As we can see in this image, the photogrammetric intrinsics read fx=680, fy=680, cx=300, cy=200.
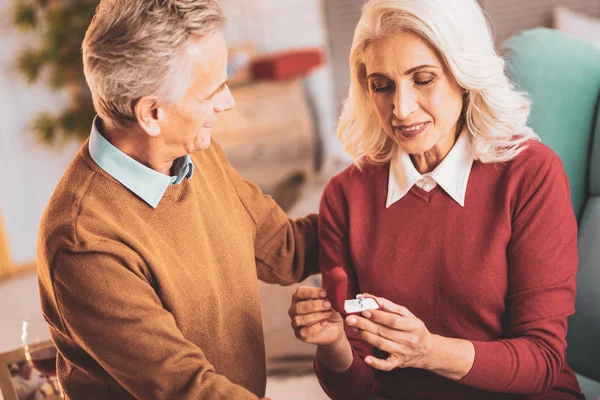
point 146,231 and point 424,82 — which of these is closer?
point 146,231

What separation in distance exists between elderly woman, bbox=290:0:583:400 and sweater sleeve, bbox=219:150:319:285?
11cm

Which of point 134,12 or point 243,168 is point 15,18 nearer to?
point 243,168

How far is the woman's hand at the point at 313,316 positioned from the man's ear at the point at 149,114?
0.38 m

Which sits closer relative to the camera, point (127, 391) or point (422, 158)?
point (127, 391)

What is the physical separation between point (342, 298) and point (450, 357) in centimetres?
24

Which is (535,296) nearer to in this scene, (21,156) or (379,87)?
(379,87)

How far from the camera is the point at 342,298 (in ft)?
3.63

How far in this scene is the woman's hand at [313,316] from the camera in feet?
3.91

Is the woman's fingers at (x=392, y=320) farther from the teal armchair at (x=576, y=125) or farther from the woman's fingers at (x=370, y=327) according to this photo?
the teal armchair at (x=576, y=125)

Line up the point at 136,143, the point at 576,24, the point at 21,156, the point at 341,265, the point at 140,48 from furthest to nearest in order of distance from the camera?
the point at 21,156 → the point at 576,24 → the point at 341,265 → the point at 136,143 → the point at 140,48

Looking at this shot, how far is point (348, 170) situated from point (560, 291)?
501 millimetres

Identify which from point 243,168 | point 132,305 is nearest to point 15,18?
point 243,168

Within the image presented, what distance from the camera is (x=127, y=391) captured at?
122 cm

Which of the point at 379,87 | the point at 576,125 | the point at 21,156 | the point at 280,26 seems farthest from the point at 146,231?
the point at 280,26
